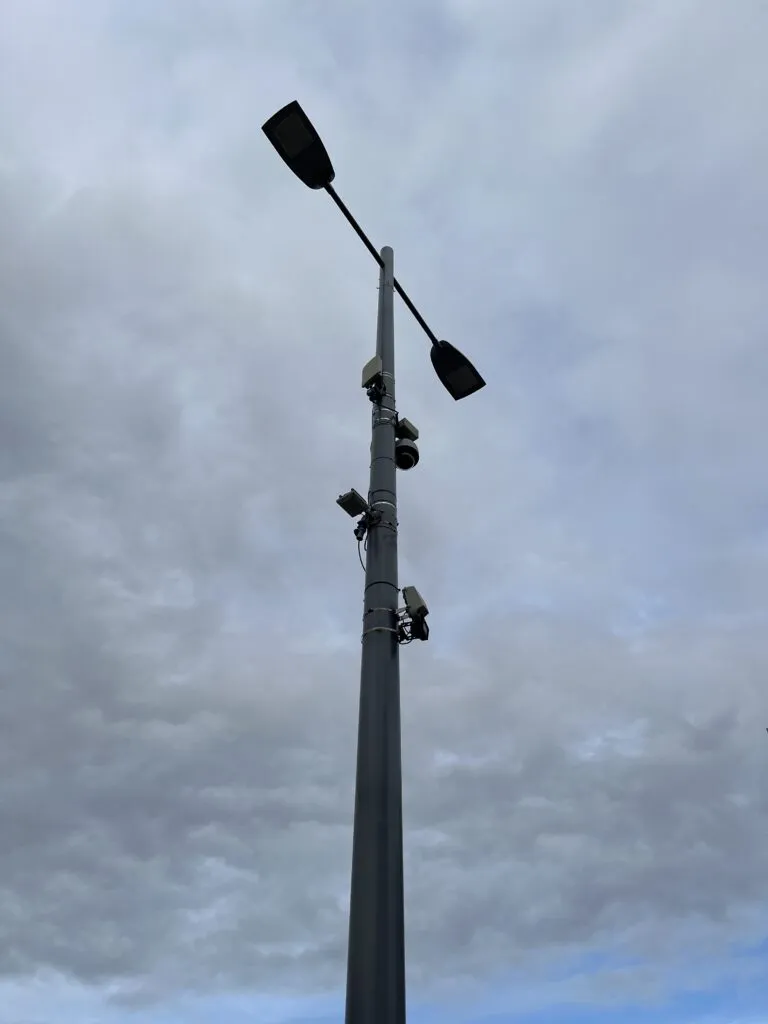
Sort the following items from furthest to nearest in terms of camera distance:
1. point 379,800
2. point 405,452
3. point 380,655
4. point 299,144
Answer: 1. point 299,144
2. point 405,452
3. point 380,655
4. point 379,800

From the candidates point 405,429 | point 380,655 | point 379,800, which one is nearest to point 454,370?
point 405,429

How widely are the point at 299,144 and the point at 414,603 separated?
5474mm

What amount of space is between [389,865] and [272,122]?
7.73 meters

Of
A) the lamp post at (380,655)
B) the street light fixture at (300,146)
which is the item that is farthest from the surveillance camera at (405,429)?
the street light fixture at (300,146)

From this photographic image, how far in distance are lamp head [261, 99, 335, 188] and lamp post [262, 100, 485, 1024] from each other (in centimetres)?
1

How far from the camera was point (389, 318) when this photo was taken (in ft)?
33.9

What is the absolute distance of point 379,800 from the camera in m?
7.00

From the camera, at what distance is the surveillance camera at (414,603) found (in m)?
7.93

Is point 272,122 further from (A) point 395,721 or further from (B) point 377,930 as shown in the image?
(B) point 377,930

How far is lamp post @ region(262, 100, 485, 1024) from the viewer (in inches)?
252

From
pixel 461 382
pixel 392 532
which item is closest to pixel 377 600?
pixel 392 532

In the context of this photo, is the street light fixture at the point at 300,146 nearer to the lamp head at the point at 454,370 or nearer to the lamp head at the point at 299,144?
the lamp head at the point at 299,144

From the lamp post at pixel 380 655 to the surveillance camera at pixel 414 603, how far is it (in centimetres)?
1

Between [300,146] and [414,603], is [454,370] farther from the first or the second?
[414,603]
